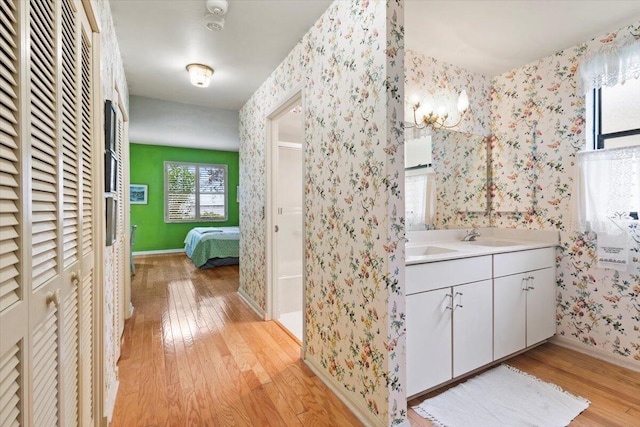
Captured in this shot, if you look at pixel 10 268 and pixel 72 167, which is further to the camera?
pixel 72 167

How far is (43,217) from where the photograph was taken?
795 mm

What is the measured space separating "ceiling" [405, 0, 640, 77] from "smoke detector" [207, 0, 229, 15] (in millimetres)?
1117

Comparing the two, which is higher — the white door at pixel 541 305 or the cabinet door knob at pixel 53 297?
the cabinet door knob at pixel 53 297

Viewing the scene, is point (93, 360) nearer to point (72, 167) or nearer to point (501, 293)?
point (72, 167)

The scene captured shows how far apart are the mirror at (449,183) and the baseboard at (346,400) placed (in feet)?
4.33

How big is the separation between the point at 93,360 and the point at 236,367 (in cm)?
103

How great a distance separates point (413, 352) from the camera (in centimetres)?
175

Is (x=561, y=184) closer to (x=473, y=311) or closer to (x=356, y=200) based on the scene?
(x=473, y=311)

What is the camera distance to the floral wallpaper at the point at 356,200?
1.53 metres

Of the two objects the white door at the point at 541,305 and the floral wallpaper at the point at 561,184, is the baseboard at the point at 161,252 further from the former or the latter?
the white door at the point at 541,305

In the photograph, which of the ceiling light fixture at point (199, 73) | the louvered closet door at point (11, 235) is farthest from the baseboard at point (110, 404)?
the ceiling light fixture at point (199, 73)

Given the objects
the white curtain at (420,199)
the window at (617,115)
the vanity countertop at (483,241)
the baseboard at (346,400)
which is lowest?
the baseboard at (346,400)

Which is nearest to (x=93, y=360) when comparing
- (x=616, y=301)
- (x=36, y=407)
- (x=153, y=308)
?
(x=36, y=407)

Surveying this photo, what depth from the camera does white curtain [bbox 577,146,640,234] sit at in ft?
7.06
